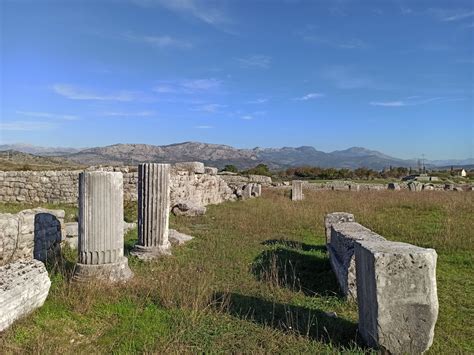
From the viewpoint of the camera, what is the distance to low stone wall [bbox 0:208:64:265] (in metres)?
7.07

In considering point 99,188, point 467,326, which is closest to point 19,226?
point 99,188

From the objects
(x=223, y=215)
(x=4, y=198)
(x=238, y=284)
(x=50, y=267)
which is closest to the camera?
(x=238, y=284)

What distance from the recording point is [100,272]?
21.4ft

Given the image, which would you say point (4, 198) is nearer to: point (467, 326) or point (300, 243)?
point (300, 243)

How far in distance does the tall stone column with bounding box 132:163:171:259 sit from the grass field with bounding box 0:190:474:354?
19.7 inches

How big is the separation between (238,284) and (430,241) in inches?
231

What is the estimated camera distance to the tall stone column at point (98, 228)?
661 centimetres

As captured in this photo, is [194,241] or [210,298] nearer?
[210,298]

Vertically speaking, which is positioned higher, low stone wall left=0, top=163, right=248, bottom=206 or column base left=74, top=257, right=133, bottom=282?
low stone wall left=0, top=163, right=248, bottom=206

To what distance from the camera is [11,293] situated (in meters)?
4.51

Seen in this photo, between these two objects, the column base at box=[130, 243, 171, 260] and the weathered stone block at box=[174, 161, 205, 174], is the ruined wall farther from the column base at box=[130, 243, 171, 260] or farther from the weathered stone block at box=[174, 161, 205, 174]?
the column base at box=[130, 243, 171, 260]

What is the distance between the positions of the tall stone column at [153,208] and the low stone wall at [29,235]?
167 centimetres

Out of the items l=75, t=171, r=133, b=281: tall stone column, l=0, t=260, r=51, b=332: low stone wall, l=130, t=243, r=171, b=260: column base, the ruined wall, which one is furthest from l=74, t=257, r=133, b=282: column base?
the ruined wall

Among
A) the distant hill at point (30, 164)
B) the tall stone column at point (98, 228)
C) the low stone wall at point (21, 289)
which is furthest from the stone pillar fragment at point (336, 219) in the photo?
the distant hill at point (30, 164)
